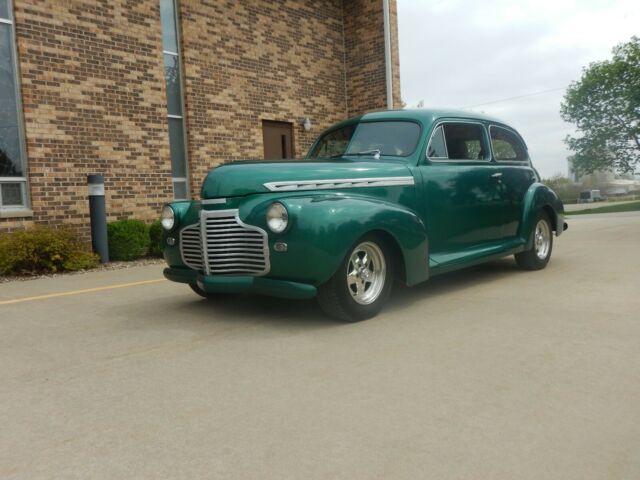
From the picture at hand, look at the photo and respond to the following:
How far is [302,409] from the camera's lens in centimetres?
283

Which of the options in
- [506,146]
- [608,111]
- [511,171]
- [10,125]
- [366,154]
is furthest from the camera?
[608,111]

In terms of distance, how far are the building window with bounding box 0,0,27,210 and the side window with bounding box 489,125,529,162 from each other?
6999 millimetres

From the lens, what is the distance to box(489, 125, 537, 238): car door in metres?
6.46

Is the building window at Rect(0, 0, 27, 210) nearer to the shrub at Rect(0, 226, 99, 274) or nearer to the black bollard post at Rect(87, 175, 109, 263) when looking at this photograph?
the shrub at Rect(0, 226, 99, 274)

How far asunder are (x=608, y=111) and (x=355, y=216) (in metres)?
39.1

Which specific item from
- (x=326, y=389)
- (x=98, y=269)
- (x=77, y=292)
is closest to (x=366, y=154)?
(x=326, y=389)

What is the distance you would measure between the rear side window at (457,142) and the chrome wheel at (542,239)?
1443mm

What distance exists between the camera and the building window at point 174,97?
11508 millimetres

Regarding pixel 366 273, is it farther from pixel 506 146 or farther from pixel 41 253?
pixel 41 253

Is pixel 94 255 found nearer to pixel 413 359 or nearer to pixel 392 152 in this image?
pixel 392 152

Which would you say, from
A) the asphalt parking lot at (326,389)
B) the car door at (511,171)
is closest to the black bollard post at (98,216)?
the asphalt parking lot at (326,389)

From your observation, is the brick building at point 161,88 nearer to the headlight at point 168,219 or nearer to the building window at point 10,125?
the building window at point 10,125

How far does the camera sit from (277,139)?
540 inches

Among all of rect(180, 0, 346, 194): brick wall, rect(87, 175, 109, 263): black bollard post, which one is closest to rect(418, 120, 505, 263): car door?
rect(87, 175, 109, 263): black bollard post
